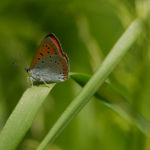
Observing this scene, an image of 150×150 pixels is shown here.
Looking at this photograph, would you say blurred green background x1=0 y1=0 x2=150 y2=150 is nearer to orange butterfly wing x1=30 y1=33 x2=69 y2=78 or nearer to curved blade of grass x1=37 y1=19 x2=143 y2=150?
orange butterfly wing x1=30 y1=33 x2=69 y2=78

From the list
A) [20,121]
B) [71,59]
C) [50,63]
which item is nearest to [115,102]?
[20,121]

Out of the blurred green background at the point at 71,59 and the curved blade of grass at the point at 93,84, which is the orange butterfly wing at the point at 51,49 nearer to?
the blurred green background at the point at 71,59

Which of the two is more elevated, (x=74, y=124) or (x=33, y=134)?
(x=74, y=124)

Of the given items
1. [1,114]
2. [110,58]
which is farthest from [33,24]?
[110,58]

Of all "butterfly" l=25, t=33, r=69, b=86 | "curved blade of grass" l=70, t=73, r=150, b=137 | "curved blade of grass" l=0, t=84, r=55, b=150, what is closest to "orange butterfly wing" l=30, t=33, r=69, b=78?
"butterfly" l=25, t=33, r=69, b=86

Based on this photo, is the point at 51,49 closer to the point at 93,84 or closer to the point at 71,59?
the point at 93,84

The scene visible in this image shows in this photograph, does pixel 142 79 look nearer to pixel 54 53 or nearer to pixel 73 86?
pixel 54 53

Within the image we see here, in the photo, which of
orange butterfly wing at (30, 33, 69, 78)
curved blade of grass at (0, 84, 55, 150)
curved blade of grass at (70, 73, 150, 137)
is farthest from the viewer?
orange butterfly wing at (30, 33, 69, 78)

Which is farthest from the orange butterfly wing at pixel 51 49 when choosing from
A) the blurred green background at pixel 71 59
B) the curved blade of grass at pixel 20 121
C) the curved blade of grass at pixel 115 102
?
the curved blade of grass at pixel 20 121
